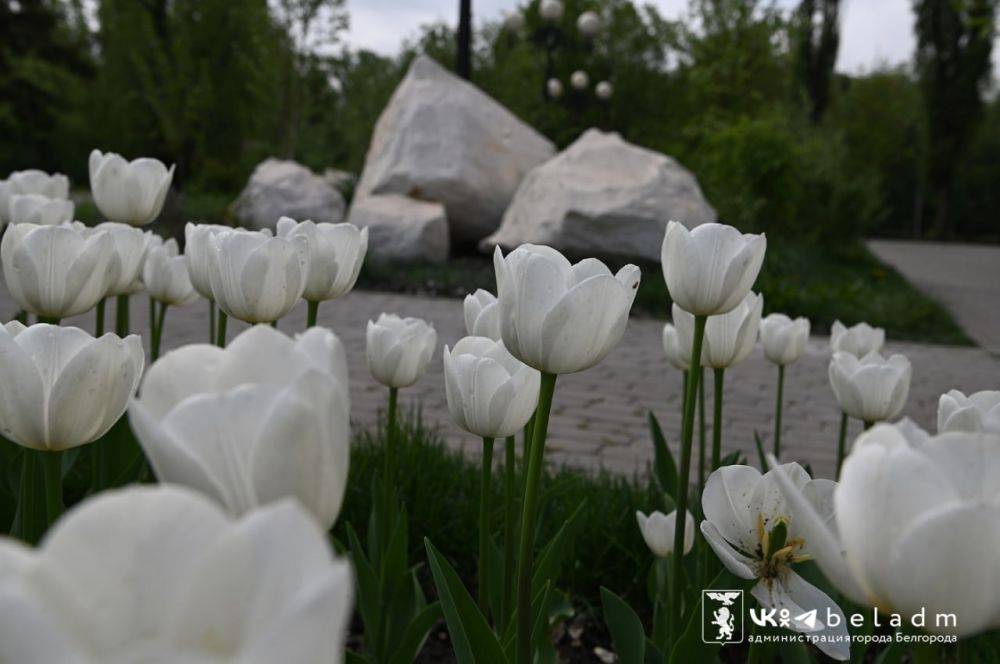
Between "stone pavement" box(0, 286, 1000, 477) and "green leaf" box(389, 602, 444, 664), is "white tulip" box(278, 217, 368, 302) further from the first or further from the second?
"stone pavement" box(0, 286, 1000, 477)

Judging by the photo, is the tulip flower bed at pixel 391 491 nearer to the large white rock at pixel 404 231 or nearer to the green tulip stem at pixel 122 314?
the green tulip stem at pixel 122 314

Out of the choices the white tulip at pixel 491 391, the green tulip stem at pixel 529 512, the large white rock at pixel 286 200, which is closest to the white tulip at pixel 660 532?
the white tulip at pixel 491 391

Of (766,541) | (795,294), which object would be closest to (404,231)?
(795,294)

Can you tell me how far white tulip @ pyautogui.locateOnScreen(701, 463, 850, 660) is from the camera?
1.06 m

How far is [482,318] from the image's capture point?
1.48m

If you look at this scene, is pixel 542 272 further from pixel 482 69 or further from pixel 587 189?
pixel 482 69

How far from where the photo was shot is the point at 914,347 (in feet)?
26.0

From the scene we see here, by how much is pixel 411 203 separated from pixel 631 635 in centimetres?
979

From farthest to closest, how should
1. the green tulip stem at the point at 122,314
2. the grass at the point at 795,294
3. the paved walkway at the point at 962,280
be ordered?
the paved walkway at the point at 962,280, the grass at the point at 795,294, the green tulip stem at the point at 122,314

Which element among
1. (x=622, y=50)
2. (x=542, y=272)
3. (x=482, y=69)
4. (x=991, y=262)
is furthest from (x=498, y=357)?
(x=622, y=50)

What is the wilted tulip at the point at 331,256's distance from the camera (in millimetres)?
1546

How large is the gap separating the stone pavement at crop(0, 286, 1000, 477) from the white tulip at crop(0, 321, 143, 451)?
2.33m

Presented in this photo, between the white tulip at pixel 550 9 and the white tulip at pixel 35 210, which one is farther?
the white tulip at pixel 550 9

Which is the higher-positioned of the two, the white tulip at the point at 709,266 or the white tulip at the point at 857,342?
Result: the white tulip at the point at 709,266
